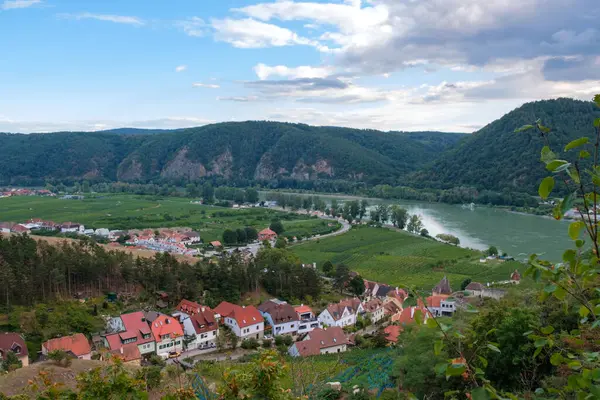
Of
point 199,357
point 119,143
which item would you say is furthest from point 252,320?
point 119,143

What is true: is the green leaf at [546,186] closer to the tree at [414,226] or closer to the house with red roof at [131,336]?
the house with red roof at [131,336]

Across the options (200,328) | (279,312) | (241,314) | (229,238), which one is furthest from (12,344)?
(229,238)

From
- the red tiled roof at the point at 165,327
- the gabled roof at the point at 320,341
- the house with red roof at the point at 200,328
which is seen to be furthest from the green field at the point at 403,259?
the red tiled roof at the point at 165,327

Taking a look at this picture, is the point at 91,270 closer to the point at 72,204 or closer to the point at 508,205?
the point at 72,204

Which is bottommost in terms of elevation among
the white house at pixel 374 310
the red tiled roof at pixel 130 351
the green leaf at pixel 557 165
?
the white house at pixel 374 310

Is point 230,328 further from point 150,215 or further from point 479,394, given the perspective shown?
point 150,215
